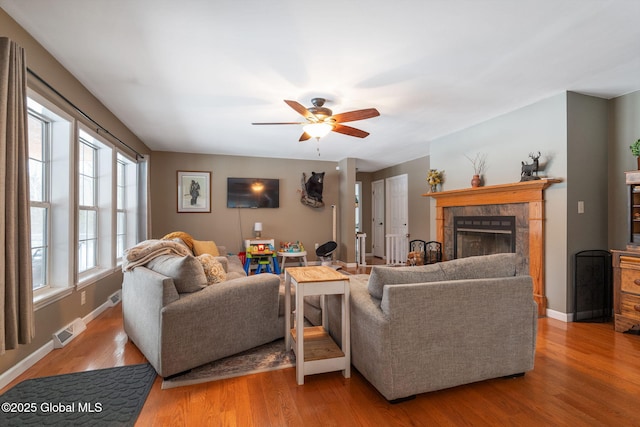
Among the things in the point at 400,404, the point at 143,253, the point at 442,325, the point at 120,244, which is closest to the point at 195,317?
the point at 143,253

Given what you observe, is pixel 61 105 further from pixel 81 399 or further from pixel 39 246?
pixel 81 399

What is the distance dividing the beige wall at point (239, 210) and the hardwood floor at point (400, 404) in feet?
13.0

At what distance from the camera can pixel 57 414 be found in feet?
5.84

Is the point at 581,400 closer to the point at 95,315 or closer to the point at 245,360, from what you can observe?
the point at 245,360

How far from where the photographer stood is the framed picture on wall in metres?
6.29

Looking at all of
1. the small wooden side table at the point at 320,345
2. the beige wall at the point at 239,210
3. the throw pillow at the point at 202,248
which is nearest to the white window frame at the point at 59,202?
the throw pillow at the point at 202,248

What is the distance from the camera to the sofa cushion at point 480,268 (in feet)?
6.77

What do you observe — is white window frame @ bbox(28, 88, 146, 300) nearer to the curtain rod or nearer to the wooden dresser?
the curtain rod

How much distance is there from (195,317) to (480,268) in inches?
77.9

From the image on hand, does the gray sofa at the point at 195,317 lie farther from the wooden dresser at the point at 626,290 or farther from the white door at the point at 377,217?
the white door at the point at 377,217

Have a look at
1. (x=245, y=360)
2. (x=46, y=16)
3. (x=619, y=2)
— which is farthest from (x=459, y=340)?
(x=46, y=16)

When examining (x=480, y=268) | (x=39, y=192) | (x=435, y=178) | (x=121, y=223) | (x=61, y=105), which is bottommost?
(x=480, y=268)

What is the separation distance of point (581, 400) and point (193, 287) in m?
2.60

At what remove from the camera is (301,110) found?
3.15 metres
